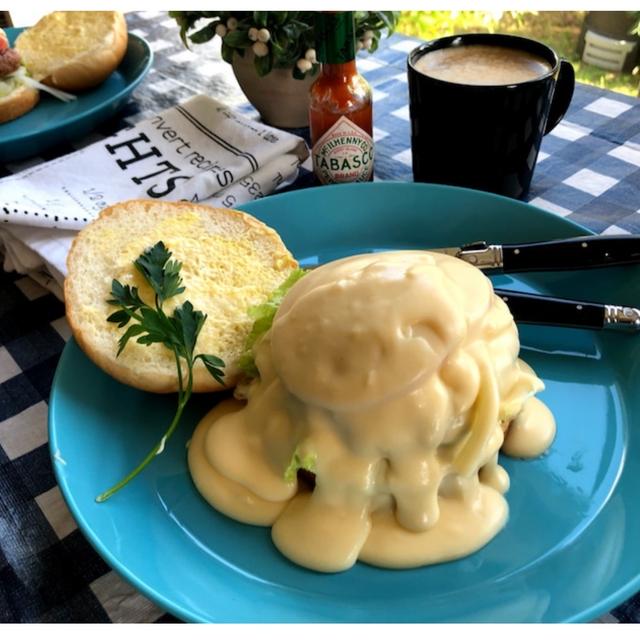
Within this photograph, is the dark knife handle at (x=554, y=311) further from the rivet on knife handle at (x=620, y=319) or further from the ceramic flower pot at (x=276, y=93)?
the ceramic flower pot at (x=276, y=93)

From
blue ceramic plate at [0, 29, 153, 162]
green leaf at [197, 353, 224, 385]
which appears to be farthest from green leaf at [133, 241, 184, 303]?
blue ceramic plate at [0, 29, 153, 162]

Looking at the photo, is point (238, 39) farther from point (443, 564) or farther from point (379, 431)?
point (443, 564)

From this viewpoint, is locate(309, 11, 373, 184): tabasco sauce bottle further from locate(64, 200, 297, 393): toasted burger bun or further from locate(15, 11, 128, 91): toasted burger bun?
locate(15, 11, 128, 91): toasted burger bun

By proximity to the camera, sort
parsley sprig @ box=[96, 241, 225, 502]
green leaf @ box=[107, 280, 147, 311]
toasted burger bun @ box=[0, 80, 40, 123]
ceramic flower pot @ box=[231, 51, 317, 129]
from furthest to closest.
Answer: toasted burger bun @ box=[0, 80, 40, 123] → ceramic flower pot @ box=[231, 51, 317, 129] → green leaf @ box=[107, 280, 147, 311] → parsley sprig @ box=[96, 241, 225, 502]

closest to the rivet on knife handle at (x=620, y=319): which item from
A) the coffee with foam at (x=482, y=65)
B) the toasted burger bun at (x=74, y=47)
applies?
the coffee with foam at (x=482, y=65)

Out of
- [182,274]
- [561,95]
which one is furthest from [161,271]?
[561,95]

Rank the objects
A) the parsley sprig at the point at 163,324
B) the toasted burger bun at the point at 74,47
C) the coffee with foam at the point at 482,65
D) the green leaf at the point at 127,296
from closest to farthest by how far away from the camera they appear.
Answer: the parsley sprig at the point at 163,324 < the green leaf at the point at 127,296 < the coffee with foam at the point at 482,65 < the toasted burger bun at the point at 74,47
